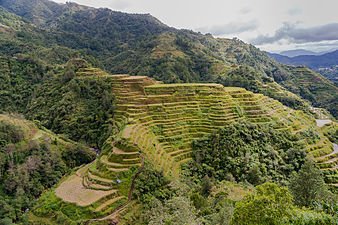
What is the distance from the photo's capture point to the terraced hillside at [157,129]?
2205 cm

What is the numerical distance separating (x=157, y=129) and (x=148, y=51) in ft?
189

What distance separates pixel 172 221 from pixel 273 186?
18.1ft

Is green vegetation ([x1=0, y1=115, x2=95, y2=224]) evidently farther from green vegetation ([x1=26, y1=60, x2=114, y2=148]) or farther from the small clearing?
green vegetation ([x1=26, y1=60, x2=114, y2=148])

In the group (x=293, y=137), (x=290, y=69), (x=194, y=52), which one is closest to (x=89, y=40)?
(x=194, y=52)

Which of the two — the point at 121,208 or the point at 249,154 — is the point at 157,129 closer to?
the point at 249,154

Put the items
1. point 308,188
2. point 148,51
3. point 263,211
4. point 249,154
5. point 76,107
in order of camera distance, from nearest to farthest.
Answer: point 263,211 < point 308,188 < point 249,154 < point 76,107 < point 148,51

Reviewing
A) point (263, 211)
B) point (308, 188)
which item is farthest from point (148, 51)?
point (263, 211)

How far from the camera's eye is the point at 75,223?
19.2 meters

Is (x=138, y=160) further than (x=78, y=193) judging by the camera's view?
Yes

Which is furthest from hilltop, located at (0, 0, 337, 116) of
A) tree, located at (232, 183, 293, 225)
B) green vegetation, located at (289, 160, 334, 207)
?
tree, located at (232, 183, 293, 225)

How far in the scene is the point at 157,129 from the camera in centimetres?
2938

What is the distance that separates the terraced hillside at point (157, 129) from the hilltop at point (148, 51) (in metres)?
23.5

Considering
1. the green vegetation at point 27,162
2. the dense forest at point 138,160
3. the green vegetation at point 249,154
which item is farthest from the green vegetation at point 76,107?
the green vegetation at point 249,154

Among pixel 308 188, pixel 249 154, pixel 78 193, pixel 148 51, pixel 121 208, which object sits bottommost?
pixel 121 208
